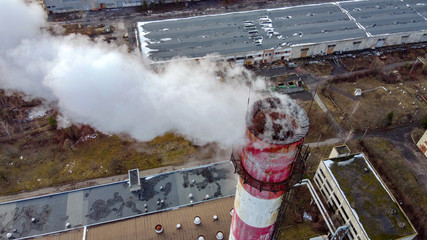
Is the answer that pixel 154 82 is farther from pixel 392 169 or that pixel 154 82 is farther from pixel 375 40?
pixel 375 40

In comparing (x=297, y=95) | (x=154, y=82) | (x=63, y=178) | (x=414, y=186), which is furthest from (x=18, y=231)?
(x=414, y=186)

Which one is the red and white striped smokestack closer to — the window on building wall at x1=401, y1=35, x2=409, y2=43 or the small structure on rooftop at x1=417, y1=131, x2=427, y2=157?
the small structure on rooftop at x1=417, y1=131, x2=427, y2=157

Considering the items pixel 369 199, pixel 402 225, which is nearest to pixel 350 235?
pixel 369 199

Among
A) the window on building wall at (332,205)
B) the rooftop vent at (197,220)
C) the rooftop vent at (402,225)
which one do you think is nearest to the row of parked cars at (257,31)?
the window on building wall at (332,205)

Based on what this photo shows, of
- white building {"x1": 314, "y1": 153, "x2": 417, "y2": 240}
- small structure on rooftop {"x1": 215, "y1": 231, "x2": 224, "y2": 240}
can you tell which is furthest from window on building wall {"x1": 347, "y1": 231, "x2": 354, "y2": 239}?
small structure on rooftop {"x1": 215, "y1": 231, "x2": 224, "y2": 240}

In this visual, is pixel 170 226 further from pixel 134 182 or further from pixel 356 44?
pixel 356 44

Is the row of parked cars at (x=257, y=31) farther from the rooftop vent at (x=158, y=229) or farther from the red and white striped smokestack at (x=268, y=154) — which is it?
the red and white striped smokestack at (x=268, y=154)

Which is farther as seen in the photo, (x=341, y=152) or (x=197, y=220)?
(x=341, y=152)
